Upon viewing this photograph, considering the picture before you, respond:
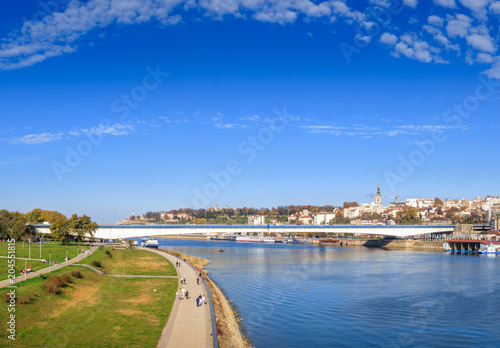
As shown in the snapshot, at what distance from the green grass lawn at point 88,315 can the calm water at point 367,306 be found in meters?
6.58

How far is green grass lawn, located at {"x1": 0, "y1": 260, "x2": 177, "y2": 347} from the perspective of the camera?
20.8 meters

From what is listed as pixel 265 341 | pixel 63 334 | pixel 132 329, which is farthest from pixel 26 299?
pixel 265 341

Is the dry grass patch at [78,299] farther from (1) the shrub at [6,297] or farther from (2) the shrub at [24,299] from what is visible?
(1) the shrub at [6,297]

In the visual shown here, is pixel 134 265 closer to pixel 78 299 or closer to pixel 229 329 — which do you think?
pixel 78 299

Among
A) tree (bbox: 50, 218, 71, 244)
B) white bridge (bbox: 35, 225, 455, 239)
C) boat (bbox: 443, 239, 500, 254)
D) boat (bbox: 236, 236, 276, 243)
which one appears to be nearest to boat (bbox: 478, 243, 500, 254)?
boat (bbox: 443, 239, 500, 254)

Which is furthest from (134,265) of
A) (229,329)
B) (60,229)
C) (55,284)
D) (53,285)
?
(229,329)

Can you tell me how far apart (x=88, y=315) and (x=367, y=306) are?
830 inches

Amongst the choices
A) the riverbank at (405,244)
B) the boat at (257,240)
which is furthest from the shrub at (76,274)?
the boat at (257,240)

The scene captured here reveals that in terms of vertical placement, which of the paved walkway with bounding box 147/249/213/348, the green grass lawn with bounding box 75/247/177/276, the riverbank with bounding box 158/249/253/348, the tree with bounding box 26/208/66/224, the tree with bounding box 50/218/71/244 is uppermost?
the tree with bounding box 26/208/66/224

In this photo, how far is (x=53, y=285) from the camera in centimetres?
2948

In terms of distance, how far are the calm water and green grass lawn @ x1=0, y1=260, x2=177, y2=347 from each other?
6.58 m

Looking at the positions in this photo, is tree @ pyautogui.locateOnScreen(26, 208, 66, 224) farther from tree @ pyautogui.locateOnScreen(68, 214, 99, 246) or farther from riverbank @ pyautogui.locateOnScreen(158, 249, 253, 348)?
riverbank @ pyautogui.locateOnScreen(158, 249, 253, 348)

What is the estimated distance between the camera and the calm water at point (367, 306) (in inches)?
1067

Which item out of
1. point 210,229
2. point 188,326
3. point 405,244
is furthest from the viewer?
point 405,244
